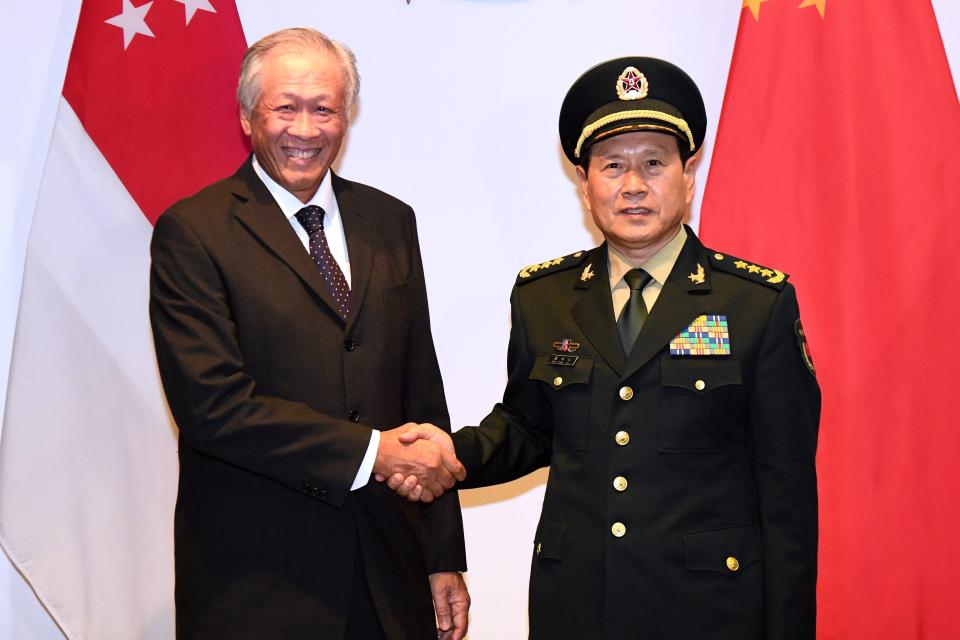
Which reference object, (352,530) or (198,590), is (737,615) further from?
(198,590)

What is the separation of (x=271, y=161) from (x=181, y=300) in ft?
1.31

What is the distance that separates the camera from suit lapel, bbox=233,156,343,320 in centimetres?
217

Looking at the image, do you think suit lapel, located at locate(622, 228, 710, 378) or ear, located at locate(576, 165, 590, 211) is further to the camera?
ear, located at locate(576, 165, 590, 211)

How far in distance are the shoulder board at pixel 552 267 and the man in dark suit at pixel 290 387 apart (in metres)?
0.26

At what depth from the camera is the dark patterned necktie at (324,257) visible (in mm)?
2219

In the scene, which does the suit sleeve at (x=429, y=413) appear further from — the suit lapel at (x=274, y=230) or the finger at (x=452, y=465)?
the suit lapel at (x=274, y=230)

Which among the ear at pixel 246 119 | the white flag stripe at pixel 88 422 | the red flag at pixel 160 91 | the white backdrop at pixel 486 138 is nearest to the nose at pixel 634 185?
the ear at pixel 246 119

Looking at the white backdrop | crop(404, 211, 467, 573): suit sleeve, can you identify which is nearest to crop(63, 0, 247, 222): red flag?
the white backdrop

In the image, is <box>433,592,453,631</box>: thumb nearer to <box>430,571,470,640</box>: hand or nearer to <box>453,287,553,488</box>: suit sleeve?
<box>430,571,470,640</box>: hand

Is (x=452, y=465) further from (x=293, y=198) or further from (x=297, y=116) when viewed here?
(x=297, y=116)

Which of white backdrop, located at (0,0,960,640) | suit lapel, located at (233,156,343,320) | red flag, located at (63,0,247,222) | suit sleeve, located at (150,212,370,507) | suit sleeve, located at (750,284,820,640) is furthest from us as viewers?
white backdrop, located at (0,0,960,640)

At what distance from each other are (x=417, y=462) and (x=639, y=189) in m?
0.73

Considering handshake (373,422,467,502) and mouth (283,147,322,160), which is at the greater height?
mouth (283,147,322,160)

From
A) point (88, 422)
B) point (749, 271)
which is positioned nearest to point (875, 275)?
point (749, 271)
